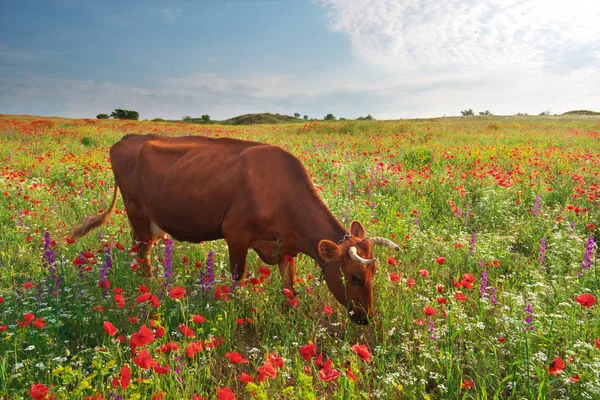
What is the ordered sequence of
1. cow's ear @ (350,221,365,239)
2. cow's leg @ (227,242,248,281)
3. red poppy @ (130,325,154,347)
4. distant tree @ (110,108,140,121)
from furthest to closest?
1. distant tree @ (110,108,140,121)
2. cow's leg @ (227,242,248,281)
3. cow's ear @ (350,221,365,239)
4. red poppy @ (130,325,154,347)

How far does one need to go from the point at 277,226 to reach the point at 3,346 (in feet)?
8.47

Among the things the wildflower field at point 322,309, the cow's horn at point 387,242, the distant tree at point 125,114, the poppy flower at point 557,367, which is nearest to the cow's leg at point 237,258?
the wildflower field at point 322,309

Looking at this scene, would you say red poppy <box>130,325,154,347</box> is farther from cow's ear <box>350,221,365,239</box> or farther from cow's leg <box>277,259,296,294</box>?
cow's leg <box>277,259,296,294</box>

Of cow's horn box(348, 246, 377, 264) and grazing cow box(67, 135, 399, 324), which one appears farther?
grazing cow box(67, 135, 399, 324)

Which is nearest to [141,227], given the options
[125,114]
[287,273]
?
[287,273]

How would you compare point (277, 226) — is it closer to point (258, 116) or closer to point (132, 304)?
point (132, 304)

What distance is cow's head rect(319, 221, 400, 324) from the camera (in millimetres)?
3387

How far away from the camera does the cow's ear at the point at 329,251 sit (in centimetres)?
338

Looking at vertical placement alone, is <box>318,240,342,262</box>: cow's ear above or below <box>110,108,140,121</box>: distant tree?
below

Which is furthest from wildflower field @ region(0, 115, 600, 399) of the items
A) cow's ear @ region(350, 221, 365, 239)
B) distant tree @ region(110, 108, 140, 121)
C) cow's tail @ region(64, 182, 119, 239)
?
distant tree @ region(110, 108, 140, 121)

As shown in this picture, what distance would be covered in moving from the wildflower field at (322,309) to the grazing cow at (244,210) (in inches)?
15.0

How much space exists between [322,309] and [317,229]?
2.95 ft

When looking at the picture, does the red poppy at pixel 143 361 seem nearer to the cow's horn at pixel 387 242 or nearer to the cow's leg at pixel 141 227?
the cow's horn at pixel 387 242

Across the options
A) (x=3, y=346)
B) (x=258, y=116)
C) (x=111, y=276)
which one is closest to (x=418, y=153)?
(x=111, y=276)
